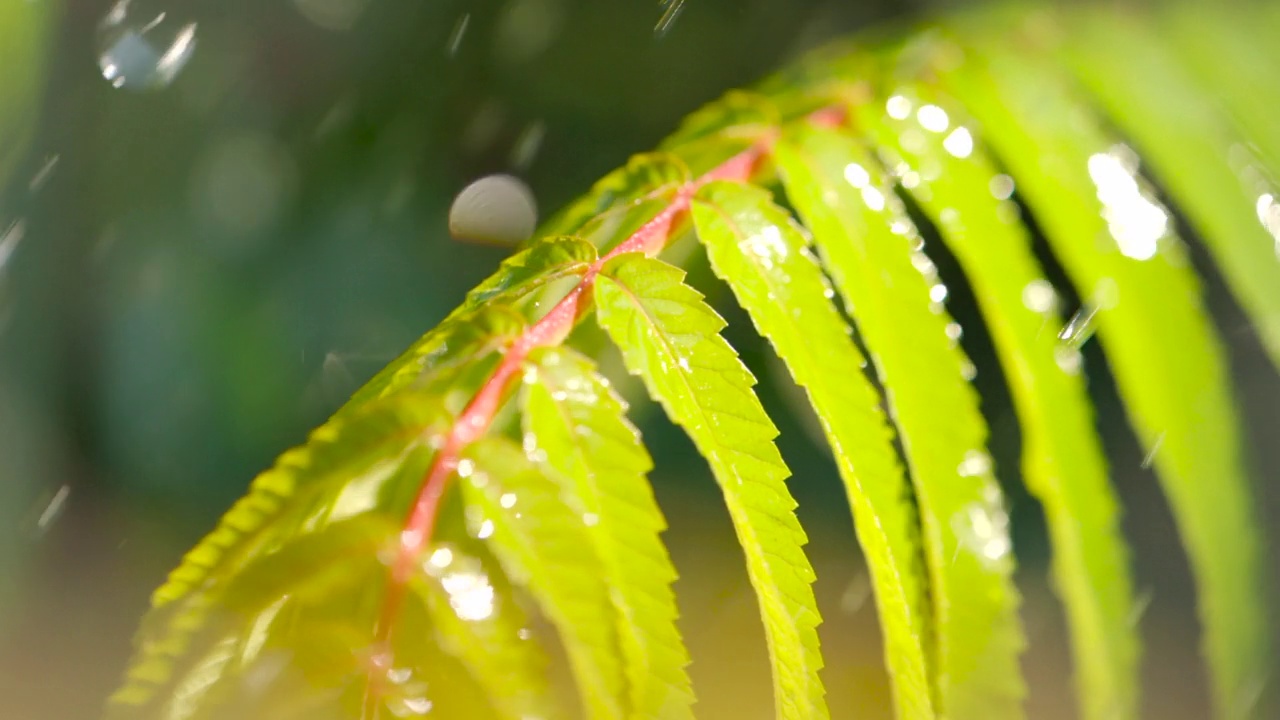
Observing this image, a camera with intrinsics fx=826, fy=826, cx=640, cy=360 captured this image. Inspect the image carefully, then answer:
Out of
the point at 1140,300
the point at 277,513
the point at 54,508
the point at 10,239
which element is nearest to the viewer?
the point at 277,513

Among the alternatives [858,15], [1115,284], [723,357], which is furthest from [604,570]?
[858,15]

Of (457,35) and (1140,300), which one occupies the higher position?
(457,35)

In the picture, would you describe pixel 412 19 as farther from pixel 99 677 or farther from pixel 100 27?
pixel 99 677

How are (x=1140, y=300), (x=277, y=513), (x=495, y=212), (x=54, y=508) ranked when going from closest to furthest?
(x=277, y=513)
(x=1140, y=300)
(x=495, y=212)
(x=54, y=508)

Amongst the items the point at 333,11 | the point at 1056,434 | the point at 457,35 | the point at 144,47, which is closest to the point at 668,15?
the point at 457,35

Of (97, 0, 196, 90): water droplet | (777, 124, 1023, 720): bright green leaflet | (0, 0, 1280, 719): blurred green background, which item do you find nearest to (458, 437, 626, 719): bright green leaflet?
(777, 124, 1023, 720): bright green leaflet

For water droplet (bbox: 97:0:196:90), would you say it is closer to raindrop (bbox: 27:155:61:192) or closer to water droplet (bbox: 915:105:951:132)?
raindrop (bbox: 27:155:61:192)

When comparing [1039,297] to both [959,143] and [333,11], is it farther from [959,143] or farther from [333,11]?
[333,11]
